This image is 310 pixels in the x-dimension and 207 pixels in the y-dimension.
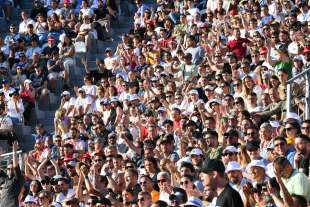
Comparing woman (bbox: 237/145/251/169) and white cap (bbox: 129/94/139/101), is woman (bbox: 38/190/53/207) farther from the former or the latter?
white cap (bbox: 129/94/139/101)

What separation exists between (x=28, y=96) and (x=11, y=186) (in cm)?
625

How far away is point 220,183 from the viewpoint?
37.6ft

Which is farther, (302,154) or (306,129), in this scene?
(306,129)

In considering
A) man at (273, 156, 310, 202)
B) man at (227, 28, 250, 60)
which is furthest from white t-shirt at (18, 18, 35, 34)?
man at (273, 156, 310, 202)

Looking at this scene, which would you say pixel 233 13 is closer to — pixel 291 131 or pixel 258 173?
pixel 291 131

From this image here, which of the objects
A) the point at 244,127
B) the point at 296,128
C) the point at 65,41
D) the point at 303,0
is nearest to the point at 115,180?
the point at 244,127

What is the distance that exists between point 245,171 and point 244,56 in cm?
705

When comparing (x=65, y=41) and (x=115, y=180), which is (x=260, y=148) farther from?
(x=65, y=41)

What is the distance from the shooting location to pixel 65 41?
26.6 meters

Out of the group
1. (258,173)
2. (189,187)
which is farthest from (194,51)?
(258,173)

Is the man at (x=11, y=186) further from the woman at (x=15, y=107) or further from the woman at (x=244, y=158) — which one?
the woman at (x=15, y=107)

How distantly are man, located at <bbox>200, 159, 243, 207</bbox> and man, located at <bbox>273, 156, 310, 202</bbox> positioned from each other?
4.57ft

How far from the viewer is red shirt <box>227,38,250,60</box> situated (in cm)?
2212

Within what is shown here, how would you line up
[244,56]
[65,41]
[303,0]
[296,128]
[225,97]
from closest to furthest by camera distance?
[296,128]
[225,97]
[244,56]
[303,0]
[65,41]
